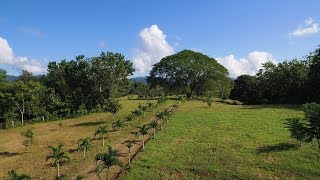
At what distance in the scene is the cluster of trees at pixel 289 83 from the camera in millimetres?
81875

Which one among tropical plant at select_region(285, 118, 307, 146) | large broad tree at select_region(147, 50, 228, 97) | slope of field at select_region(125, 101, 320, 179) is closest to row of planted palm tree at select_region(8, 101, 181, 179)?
slope of field at select_region(125, 101, 320, 179)

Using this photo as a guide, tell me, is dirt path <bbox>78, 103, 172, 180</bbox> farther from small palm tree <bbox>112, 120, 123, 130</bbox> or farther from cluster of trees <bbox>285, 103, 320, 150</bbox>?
cluster of trees <bbox>285, 103, 320, 150</bbox>

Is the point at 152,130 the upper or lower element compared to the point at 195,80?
lower

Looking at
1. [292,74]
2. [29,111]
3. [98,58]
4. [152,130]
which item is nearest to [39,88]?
[29,111]

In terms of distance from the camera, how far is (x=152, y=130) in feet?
172

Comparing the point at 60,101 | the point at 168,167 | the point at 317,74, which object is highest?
the point at 317,74

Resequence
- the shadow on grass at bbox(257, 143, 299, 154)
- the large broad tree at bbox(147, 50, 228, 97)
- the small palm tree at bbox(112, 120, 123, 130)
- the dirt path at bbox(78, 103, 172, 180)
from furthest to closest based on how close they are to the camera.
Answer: the large broad tree at bbox(147, 50, 228, 97), the small palm tree at bbox(112, 120, 123, 130), the shadow on grass at bbox(257, 143, 299, 154), the dirt path at bbox(78, 103, 172, 180)

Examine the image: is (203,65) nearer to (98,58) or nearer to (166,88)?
(166,88)

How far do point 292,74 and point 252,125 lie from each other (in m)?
40.4

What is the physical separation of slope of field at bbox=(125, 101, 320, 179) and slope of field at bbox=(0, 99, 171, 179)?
516 cm

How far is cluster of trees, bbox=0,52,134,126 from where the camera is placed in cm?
7706

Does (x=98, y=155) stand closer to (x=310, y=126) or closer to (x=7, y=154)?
(x=7, y=154)

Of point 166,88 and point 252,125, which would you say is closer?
point 252,125

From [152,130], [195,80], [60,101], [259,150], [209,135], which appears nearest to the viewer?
[259,150]
